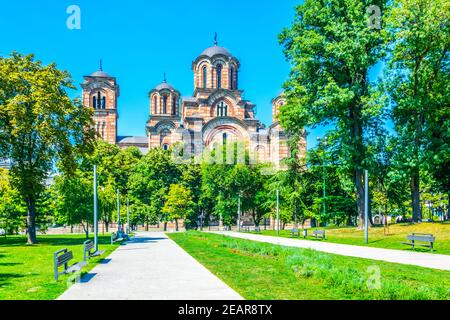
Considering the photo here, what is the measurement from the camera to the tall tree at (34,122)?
75.3 ft

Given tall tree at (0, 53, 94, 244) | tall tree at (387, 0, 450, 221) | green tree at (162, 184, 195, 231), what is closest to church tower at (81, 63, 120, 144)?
green tree at (162, 184, 195, 231)

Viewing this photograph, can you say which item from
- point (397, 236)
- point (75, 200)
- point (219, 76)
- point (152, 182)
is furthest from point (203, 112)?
point (397, 236)

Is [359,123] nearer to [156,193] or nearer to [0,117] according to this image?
[0,117]

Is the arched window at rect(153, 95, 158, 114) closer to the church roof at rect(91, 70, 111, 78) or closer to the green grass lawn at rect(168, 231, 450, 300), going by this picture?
the church roof at rect(91, 70, 111, 78)

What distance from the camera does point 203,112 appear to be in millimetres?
58094

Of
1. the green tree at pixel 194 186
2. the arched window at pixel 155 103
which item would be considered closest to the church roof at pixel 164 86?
the arched window at pixel 155 103

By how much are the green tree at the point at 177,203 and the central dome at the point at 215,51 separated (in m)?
22.1

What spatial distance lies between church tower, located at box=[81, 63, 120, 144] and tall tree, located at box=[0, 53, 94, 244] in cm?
3889

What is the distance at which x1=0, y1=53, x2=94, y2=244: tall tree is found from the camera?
75.3ft

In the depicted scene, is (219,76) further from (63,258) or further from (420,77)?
(63,258)

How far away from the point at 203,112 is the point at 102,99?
55.8 feet

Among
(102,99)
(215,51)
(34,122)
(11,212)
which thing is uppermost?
(215,51)

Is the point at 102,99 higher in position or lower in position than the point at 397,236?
higher

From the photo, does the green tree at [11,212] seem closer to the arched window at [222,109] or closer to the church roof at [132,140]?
the church roof at [132,140]
